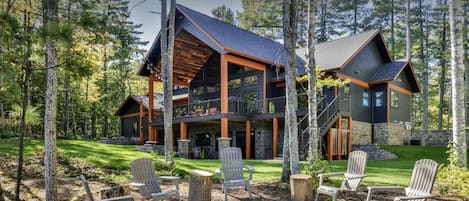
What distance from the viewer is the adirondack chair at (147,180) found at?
5.68 m

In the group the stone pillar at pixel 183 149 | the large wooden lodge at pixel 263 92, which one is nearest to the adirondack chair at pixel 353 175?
the large wooden lodge at pixel 263 92

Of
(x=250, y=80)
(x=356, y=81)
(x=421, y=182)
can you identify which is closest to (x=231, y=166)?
(x=421, y=182)

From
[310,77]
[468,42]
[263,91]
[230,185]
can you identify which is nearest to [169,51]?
[310,77]

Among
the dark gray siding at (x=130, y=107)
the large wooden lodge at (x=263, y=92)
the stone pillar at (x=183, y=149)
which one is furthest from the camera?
the dark gray siding at (x=130, y=107)

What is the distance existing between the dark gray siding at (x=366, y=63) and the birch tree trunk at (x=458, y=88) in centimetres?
859

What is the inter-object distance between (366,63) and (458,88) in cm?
1141

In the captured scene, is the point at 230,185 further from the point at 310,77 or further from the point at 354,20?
the point at 354,20

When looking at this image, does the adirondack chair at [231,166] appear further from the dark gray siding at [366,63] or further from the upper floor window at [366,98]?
the upper floor window at [366,98]

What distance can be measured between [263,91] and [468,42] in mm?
12558

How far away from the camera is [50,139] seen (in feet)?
19.6

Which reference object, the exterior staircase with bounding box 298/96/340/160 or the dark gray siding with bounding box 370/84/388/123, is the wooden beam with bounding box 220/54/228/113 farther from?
the dark gray siding with bounding box 370/84/388/123

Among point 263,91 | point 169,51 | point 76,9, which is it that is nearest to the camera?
point 76,9

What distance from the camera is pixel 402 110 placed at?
2000 centimetres

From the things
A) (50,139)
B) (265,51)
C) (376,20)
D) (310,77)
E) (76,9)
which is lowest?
(50,139)
